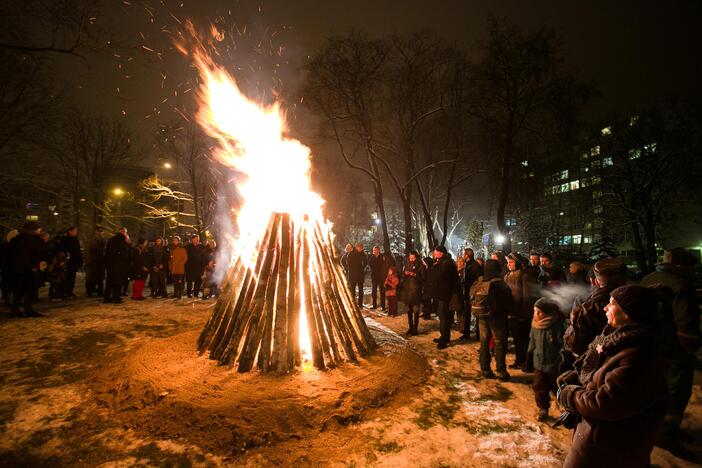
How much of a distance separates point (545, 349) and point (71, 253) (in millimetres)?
12828

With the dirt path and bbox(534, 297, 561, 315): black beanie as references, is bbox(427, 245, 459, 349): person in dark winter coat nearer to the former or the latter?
the dirt path

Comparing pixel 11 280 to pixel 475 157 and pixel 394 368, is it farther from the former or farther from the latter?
pixel 475 157

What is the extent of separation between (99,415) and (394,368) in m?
3.99

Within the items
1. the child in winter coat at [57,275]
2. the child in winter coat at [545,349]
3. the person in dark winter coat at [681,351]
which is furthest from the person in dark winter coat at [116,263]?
the person in dark winter coat at [681,351]

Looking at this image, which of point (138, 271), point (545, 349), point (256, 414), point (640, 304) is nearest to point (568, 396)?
point (640, 304)

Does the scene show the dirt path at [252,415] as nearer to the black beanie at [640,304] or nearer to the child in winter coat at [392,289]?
the black beanie at [640,304]

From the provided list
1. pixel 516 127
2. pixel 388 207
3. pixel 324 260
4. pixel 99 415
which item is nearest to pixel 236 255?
pixel 324 260

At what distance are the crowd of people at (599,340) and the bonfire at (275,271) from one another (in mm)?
2507

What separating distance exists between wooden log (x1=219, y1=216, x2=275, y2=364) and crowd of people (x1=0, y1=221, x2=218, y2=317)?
6074 mm

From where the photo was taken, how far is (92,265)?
440 inches

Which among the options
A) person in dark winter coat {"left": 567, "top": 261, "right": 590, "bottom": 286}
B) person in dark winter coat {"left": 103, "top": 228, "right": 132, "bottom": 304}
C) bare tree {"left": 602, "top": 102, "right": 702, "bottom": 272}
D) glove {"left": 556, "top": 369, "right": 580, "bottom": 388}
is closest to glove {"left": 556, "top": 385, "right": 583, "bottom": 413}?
glove {"left": 556, "top": 369, "right": 580, "bottom": 388}

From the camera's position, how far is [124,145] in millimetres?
22516

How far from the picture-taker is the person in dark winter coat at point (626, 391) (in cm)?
197

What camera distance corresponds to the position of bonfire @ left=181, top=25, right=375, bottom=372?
16.8ft
